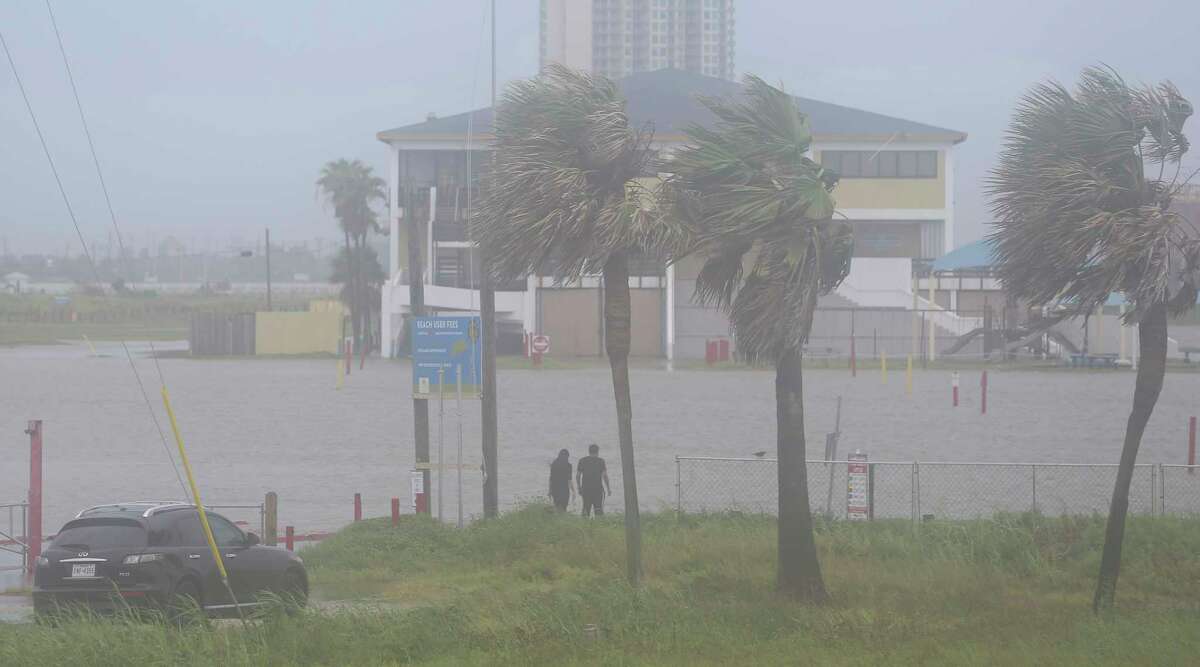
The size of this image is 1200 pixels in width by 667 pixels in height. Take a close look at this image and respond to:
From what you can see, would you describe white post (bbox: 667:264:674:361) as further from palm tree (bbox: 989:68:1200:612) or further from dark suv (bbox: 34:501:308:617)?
→ dark suv (bbox: 34:501:308:617)

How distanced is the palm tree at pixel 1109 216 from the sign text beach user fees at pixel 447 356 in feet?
31.1

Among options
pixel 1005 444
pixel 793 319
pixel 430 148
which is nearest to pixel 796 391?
pixel 793 319

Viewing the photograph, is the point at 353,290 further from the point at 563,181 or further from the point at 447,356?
the point at 563,181

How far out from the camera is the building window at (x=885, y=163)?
86312mm

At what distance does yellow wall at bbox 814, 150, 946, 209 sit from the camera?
85.7 metres

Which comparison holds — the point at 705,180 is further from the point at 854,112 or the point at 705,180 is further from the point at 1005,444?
the point at 854,112

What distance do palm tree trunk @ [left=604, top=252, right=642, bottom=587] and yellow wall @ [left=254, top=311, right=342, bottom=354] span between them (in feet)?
262

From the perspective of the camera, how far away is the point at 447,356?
70.9 ft

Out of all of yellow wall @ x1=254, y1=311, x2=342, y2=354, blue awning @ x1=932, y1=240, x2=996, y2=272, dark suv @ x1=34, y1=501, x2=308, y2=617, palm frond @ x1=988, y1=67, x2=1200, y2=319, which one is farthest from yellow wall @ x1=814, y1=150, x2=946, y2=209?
dark suv @ x1=34, y1=501, x2=308, y2=617

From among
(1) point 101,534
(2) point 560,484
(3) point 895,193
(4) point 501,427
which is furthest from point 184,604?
(3) point 895,193

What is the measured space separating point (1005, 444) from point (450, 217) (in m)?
45.7

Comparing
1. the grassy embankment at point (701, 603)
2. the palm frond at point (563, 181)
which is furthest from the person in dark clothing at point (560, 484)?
the palm frond at point (563, 181)

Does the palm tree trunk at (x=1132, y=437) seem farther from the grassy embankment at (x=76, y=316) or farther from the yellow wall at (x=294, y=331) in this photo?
the yellow wall at (x=294, y=331)

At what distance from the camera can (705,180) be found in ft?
48.4
